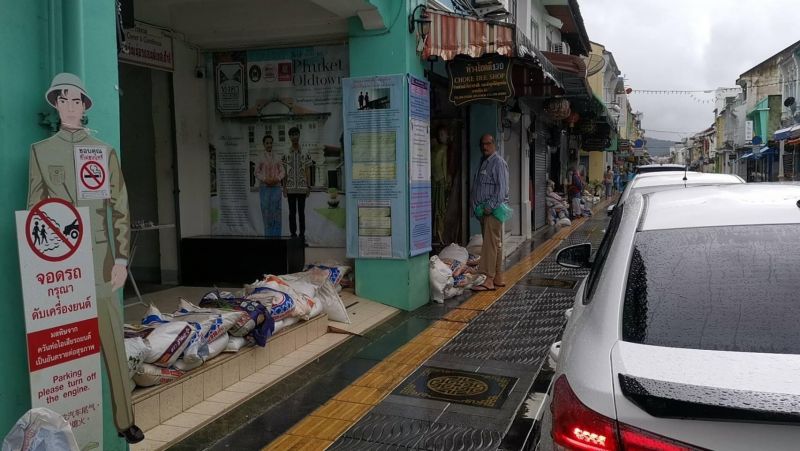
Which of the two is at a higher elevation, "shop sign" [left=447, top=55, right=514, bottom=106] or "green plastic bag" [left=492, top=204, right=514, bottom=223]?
"shop sign" [left=447, top=55, right=514, bottom=106]

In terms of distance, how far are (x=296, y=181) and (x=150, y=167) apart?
1.91m

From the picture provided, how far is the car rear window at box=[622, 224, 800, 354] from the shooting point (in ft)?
6.65

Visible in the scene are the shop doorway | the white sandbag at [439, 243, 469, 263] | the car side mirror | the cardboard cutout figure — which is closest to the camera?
the cardboard cutout figure

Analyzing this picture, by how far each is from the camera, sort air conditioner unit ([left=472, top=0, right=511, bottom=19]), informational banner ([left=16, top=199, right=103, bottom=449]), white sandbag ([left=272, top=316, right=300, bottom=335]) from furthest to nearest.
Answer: air conditioner unit ([left=472, top=0, right=511, bottom=19]) → white sandbag ([left=272, top=316, right=300, bottom=335]) → informational banner ([left=16, top=199, right=103, bottom=449])

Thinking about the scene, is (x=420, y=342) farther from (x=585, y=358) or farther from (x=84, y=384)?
(x=585, y=358)

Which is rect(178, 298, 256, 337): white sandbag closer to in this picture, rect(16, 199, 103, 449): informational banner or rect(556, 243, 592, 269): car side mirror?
rect(16, 199, 103, 449): informational banner

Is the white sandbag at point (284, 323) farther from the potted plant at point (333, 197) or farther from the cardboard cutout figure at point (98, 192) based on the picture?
the potted plant at point (333, 197)

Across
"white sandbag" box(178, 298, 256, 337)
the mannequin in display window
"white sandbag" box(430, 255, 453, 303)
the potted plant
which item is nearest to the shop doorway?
the potted plant

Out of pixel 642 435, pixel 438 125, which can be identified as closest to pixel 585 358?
pixel 642 435

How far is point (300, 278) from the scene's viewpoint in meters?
6.93

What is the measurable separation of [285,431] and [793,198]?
331cm

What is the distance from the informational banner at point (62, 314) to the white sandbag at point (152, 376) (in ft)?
3.20

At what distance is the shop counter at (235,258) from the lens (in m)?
7.83

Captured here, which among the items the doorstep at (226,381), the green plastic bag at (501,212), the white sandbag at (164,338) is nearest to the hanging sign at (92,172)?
the white sandbag at (164,338)
